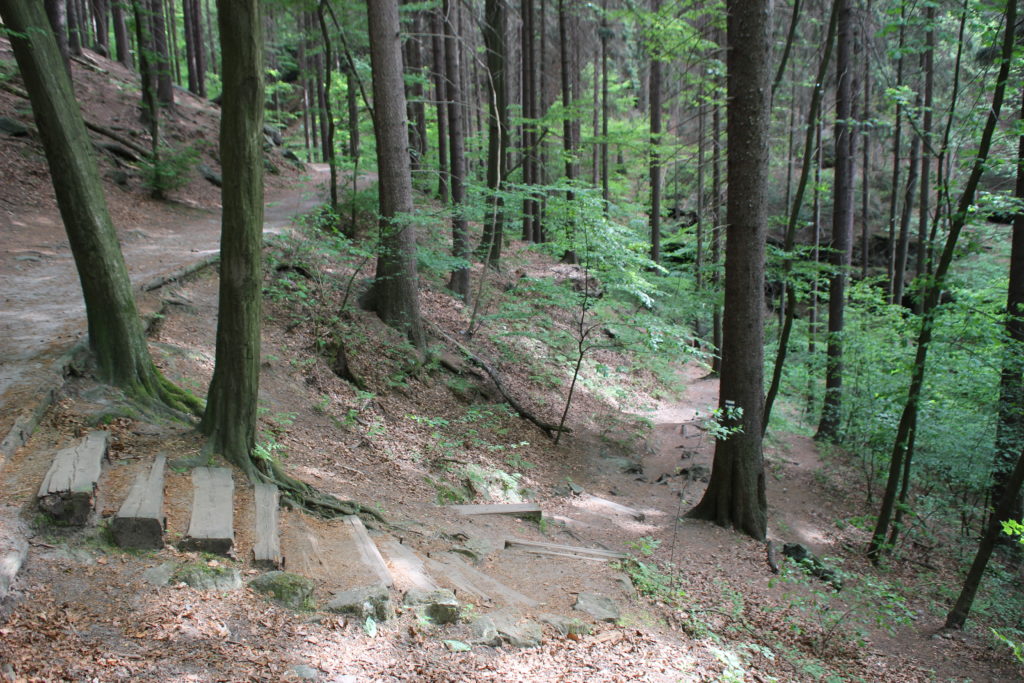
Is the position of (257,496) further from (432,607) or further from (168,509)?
(432,607)

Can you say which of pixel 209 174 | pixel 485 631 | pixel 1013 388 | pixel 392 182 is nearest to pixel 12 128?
pixel 209 174

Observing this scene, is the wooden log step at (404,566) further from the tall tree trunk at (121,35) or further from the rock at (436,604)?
the tall tree trunk at (121,35)

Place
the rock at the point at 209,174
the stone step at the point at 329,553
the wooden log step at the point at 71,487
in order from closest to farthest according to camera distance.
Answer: the wooden log step at the point at 71,487 < the stone step at the point at 329,553 < the rock at the point at 209,174

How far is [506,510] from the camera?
6859 mm

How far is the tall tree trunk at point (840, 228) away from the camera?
11977 mm

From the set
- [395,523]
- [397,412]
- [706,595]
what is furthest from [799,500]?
[395,523]

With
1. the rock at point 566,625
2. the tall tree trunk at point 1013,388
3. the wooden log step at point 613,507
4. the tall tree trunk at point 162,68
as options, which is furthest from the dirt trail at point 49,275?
the tall tree trunk at point 1013,388

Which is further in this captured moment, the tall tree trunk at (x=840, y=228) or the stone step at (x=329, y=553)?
the tall tree trunk at (x=840, y=228)

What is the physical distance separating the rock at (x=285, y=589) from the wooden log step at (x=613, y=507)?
18.1 feet

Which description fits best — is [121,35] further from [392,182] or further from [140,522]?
[140,522]

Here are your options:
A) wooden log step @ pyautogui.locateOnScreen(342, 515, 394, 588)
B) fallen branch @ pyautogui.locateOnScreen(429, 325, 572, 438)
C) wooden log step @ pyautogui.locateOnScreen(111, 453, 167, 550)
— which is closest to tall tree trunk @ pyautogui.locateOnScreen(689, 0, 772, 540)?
fallen branch @ pyautogui.locateOnScreen(429, 325, 572, 438)

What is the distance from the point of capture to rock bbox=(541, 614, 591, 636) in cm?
419

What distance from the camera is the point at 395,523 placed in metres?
5.36

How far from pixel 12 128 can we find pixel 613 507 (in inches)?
646
